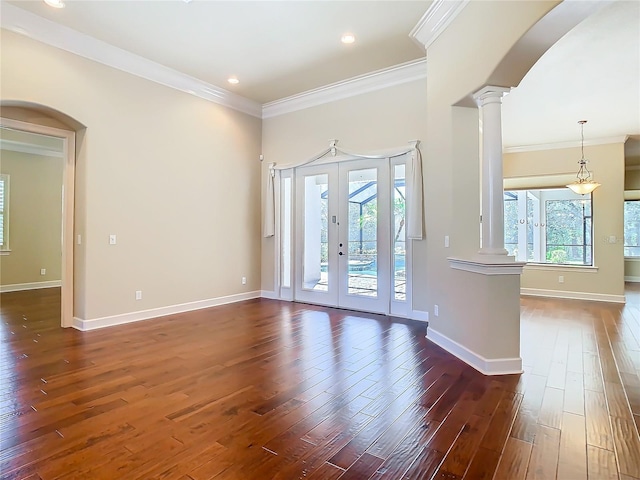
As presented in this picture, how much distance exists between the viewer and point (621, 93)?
4902 mm

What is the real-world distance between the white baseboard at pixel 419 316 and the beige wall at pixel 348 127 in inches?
36.1

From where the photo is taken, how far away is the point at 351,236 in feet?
18.2

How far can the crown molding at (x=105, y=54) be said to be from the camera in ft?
12.3

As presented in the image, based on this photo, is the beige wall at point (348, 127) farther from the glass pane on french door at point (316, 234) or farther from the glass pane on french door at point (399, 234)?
the glass pane on french door at point (316, 234)

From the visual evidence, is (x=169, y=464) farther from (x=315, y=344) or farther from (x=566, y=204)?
(x=566, y=204)

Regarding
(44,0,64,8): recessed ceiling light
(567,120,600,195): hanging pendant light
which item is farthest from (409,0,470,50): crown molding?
(567,120,600,195): hanging pendant light

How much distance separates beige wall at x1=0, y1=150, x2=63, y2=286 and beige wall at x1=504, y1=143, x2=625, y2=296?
34.2 ft

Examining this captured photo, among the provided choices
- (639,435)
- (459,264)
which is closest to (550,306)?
(459,264)

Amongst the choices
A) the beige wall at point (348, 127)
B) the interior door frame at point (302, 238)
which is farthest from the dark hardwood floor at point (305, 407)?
the beige wall at point (348, 127)

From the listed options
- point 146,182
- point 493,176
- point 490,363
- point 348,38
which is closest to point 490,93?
point 493,176

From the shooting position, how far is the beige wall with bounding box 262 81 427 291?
4918mm

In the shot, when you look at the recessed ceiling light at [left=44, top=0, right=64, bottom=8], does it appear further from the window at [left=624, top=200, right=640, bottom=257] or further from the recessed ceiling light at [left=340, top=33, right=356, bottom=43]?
the window at [left=624, top=200, right=640, bottom=257]

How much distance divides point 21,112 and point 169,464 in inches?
169

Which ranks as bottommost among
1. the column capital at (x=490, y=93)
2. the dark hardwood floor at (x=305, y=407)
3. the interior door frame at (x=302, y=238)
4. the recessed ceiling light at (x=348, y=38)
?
the dark hardwood floor at (x=305, y=407)
